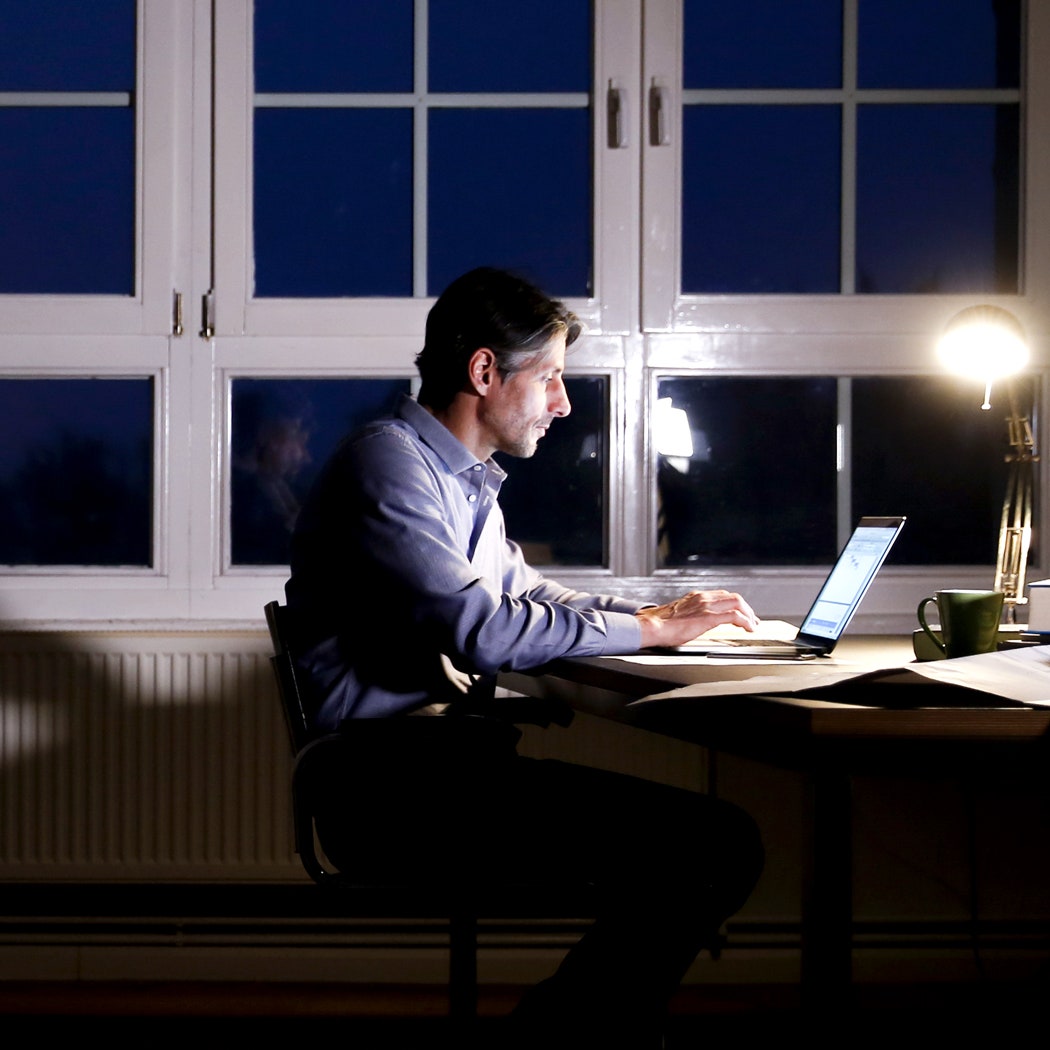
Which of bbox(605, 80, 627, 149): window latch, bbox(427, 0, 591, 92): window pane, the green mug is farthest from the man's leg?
bbox(427, 0, 591, 92): window pane

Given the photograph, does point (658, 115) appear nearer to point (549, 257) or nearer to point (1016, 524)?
point (549, 257)

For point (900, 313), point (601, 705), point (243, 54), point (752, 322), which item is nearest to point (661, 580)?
point (752, 322)

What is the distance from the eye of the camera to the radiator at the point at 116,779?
2.67 m

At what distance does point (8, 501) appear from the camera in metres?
2.95

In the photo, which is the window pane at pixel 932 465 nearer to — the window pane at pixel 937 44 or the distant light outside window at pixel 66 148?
the window pane at pixel 937 44

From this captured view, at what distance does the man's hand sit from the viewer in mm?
1811

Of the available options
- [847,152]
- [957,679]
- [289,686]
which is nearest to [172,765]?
[289,686]

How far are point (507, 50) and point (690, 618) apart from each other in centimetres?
167

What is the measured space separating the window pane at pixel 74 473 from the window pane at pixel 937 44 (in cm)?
188

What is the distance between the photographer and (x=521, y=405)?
6.64 feet

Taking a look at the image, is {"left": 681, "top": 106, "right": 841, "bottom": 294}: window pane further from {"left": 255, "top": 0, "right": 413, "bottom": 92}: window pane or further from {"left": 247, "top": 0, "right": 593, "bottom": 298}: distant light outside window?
{"left": 255, "top": 0, "right": 413, "bottom": 92}: window pane

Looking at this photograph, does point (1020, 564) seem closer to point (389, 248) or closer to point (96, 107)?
point (389, 248)

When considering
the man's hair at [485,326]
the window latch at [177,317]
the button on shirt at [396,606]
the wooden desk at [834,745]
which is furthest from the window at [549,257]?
the wooden desk at [834,745]

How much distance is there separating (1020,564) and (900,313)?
28.1 inches
